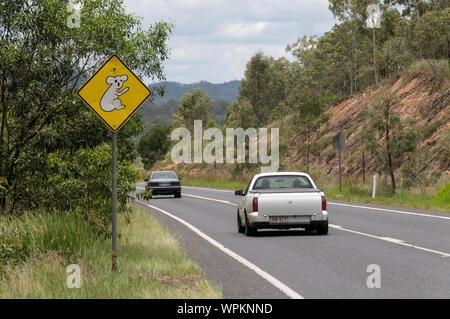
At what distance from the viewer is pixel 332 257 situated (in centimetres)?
1237

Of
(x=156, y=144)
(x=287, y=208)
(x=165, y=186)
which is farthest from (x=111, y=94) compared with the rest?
(x=156, y=144)

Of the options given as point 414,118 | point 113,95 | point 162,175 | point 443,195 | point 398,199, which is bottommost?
point 398,199

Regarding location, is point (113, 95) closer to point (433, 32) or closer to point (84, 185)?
point (84, 185)

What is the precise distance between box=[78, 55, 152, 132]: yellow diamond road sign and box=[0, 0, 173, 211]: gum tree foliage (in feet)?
9.73

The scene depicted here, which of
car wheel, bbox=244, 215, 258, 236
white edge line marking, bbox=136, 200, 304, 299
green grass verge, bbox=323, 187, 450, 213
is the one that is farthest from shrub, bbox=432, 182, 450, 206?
car wheel, bbox=244, 215, 258, 236

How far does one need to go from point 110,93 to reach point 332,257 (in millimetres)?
4856

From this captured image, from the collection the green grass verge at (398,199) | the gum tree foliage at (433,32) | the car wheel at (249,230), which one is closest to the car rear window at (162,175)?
the green grass verge at (398,199)

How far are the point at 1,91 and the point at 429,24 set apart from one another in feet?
137

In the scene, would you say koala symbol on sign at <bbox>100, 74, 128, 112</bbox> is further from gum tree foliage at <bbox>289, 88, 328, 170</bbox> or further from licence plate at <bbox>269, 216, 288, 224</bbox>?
gum tree foliage at <bbox>289, 88, 328, 170</bbox>

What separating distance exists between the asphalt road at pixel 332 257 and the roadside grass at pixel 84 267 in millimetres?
560

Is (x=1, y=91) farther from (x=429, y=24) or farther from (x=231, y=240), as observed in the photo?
(x=429, y=24)

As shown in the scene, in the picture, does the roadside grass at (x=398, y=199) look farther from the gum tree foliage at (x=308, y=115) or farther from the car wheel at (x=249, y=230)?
the car wheel at (x=249, y=230)

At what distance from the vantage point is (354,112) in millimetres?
59125
